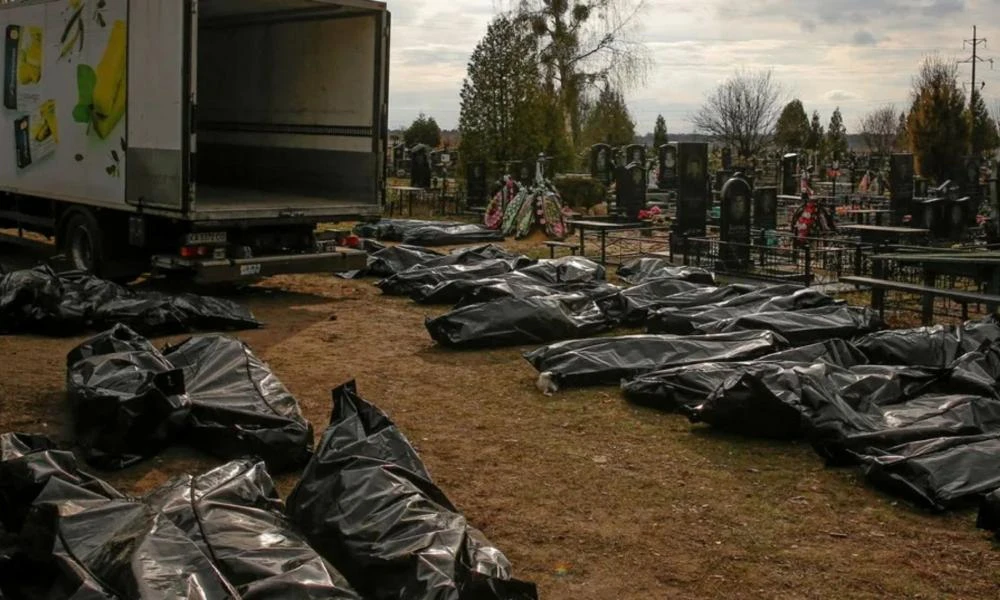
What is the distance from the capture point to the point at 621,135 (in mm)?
47438

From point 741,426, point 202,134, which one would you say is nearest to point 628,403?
point 741,426

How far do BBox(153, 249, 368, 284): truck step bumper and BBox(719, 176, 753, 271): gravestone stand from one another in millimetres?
5516

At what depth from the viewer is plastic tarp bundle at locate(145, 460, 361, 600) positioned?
13.1ft

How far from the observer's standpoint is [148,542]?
3.92m

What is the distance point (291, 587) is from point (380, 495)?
3.48ft

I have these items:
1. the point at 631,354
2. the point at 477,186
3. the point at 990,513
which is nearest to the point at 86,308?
the point at 631,354

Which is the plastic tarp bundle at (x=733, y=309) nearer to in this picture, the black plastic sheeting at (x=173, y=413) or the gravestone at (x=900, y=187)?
the black plastic sheeting at (x=173, y=413)

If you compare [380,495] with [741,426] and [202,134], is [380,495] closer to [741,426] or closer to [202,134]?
[741,426]

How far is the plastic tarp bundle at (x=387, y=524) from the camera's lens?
14.5 ft

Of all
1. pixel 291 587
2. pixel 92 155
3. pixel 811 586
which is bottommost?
pixel 811 586

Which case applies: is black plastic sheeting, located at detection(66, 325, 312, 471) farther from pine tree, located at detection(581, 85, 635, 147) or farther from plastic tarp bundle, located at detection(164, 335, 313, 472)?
pine tree, located at detection(581, 85, 635, 147)

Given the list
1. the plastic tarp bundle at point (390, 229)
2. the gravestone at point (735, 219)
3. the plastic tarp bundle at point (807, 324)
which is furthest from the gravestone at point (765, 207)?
the plastic tarp bundle at point (807, 324)

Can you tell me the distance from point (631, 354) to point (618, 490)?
9.53ft

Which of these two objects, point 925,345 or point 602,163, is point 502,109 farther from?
point 925,345
